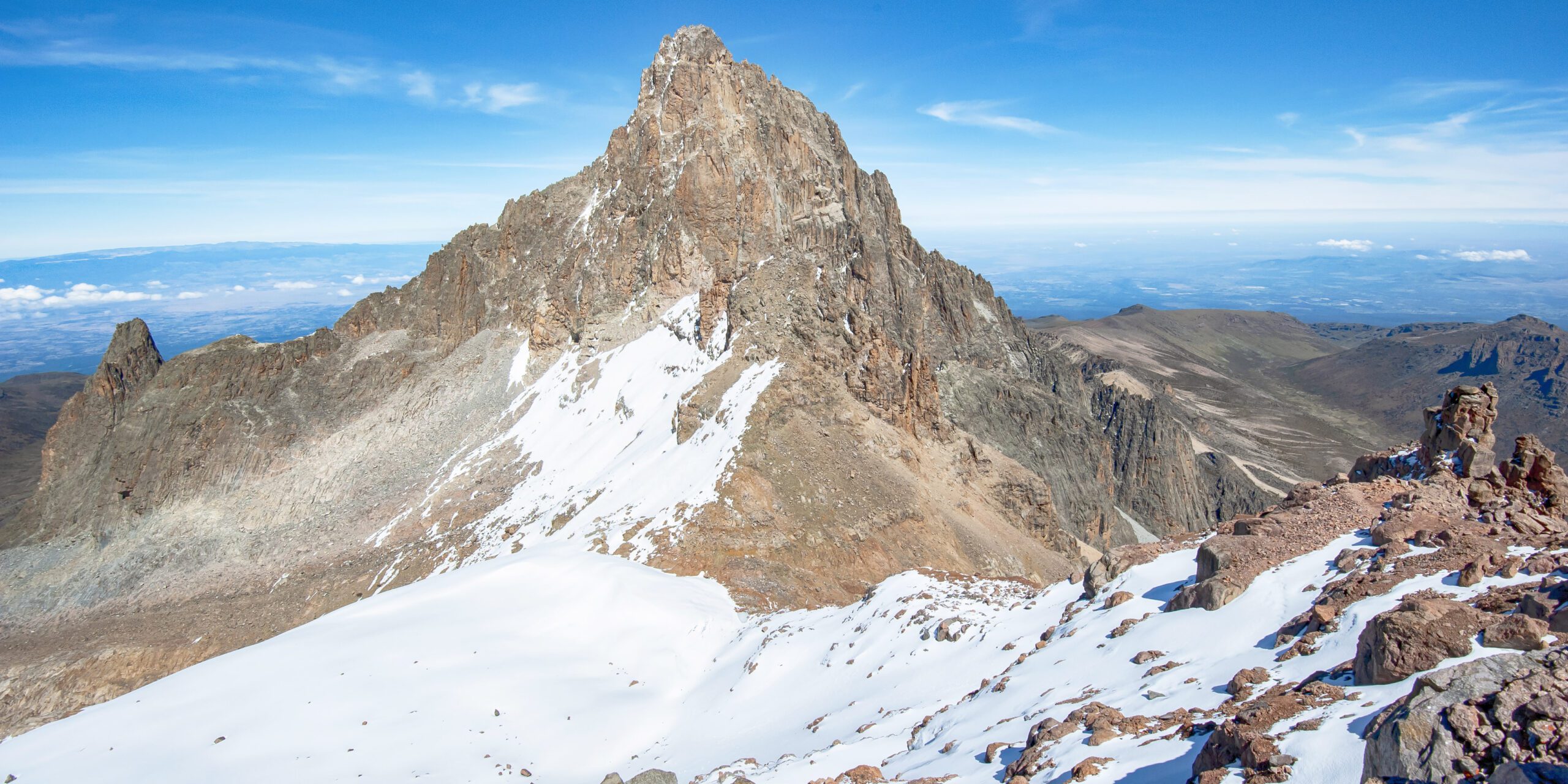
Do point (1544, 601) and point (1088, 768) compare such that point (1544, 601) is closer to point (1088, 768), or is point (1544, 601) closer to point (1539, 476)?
point (1088, 768)

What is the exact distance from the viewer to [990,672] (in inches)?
484

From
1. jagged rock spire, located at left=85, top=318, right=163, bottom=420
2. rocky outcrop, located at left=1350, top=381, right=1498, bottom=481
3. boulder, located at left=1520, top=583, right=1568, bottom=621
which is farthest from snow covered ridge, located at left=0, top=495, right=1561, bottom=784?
jagged rock spire, located at left=85, top=318, right=163, bottom=420

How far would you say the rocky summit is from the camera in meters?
8.27

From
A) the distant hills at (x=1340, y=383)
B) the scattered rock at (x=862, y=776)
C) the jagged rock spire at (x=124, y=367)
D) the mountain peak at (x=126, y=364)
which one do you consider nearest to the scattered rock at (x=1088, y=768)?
the scattered rock at (x=862, y=776)

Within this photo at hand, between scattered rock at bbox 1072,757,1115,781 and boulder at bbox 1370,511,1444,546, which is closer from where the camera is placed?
scattered rock at bbox 1072,757,1115,781

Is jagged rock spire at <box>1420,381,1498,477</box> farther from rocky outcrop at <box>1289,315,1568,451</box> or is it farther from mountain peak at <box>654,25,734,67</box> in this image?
rocky outcrop at <box>1289,315,1568,451</box>

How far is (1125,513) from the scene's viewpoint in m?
70.9

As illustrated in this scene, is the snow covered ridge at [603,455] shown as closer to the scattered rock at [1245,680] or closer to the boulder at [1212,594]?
the boulder at [1212,594]

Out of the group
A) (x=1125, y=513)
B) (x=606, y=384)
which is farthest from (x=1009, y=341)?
(x=606, y=384)

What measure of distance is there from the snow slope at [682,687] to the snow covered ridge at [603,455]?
7005 millimetres

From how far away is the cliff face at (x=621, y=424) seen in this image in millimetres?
28797

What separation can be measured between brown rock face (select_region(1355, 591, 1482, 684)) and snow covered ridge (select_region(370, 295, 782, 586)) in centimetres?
2102

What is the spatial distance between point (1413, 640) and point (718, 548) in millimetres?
20195

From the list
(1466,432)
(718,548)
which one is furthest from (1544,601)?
(718,548)
